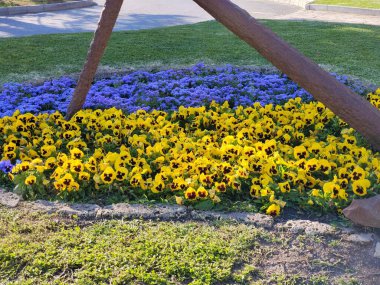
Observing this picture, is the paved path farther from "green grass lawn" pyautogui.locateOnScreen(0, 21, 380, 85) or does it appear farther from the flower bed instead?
the flower bed

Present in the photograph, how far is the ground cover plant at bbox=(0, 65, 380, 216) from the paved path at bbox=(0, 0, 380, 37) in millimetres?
5934

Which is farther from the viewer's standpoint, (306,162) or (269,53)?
(306,162)

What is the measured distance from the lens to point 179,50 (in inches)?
303

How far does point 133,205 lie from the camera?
126 inches

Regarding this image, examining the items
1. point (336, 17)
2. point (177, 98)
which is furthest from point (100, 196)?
point (336, 17)

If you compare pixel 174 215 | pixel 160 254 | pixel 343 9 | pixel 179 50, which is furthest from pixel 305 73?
pixel 343 9

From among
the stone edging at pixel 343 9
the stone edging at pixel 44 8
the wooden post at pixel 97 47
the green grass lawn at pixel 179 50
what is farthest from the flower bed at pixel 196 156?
the stone edging at pixel 343 9

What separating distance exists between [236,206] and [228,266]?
58 cm

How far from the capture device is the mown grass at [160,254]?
2.62m

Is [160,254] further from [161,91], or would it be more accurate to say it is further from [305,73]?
[161,91]

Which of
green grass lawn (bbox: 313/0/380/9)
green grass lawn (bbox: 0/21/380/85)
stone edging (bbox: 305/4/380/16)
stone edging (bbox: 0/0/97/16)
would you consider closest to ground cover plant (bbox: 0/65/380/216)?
green grass lawn (bbox: 0/21/380/85)

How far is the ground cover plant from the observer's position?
3322 millimetres

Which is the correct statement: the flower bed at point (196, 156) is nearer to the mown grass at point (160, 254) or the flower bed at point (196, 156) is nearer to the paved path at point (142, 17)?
the mown grass at point (160, 254)

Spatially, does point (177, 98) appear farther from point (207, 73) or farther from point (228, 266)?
point (228, 266)
